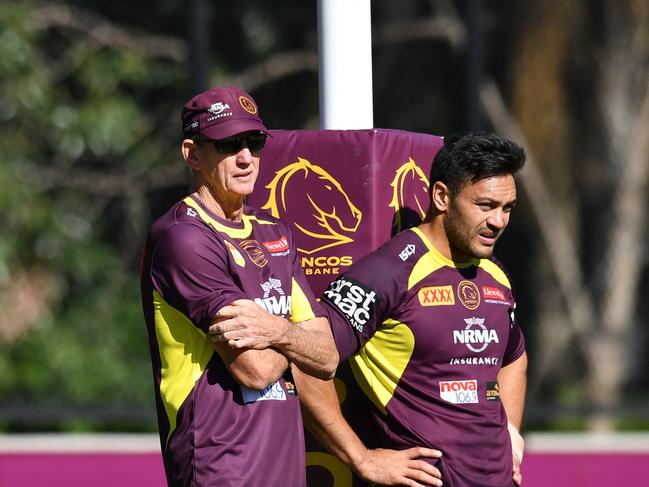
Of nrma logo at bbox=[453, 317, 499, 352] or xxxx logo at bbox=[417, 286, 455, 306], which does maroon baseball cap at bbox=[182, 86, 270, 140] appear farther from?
nrma logo at bbox=[453, 317, 499, 352]

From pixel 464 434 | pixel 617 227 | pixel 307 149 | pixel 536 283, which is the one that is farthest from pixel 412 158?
pixel 617 227

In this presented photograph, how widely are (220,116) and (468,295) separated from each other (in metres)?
1.02

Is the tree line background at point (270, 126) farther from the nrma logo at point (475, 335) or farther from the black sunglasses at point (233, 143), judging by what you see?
the black sunglasses at point (233, 143)

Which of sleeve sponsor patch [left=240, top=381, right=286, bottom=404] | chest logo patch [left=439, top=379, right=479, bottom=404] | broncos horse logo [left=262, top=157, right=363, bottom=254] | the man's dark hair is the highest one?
the man's dark hair

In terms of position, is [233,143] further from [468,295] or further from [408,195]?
[468,295]

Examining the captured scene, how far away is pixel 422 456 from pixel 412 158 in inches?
41.1

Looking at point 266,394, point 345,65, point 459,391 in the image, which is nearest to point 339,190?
point 345,65

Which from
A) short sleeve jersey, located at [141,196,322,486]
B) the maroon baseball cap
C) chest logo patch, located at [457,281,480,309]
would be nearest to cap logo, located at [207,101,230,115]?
the maroon baseball cap

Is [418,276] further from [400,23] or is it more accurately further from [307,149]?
[400,23]

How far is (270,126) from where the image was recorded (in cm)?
985

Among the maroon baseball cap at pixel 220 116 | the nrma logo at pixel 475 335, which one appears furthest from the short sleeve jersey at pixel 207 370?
the nrma logo at pixel 475 335

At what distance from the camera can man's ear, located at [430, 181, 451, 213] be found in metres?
4.31

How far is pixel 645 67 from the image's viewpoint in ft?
37.5

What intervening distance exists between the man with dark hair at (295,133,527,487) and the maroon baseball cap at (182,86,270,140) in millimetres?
621
